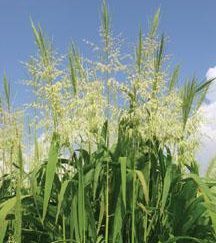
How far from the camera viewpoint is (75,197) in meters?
2.95

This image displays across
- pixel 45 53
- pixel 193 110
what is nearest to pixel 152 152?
pixel 193 110

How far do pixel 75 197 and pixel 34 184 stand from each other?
39 cm

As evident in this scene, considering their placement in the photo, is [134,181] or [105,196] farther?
[105,196]

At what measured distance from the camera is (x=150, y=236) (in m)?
3.38

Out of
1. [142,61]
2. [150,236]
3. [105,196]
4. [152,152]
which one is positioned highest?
[142,61]

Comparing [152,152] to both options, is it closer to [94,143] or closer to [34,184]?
[94,143]

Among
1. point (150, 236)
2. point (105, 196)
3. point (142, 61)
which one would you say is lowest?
point (150, 236)

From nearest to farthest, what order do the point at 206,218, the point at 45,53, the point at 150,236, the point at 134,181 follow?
the point at 134,181, the point at 45,53, the point at 150,236, the point at 206,218

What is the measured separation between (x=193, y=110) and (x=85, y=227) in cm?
135

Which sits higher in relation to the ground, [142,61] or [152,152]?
[142,61]

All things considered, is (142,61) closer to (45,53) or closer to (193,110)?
(45,53)

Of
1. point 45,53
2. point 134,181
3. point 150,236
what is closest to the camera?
point 134,181

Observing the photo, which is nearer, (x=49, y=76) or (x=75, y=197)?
(x=75, y=197)

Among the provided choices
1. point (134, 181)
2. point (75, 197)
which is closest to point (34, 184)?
point (75, 197)
